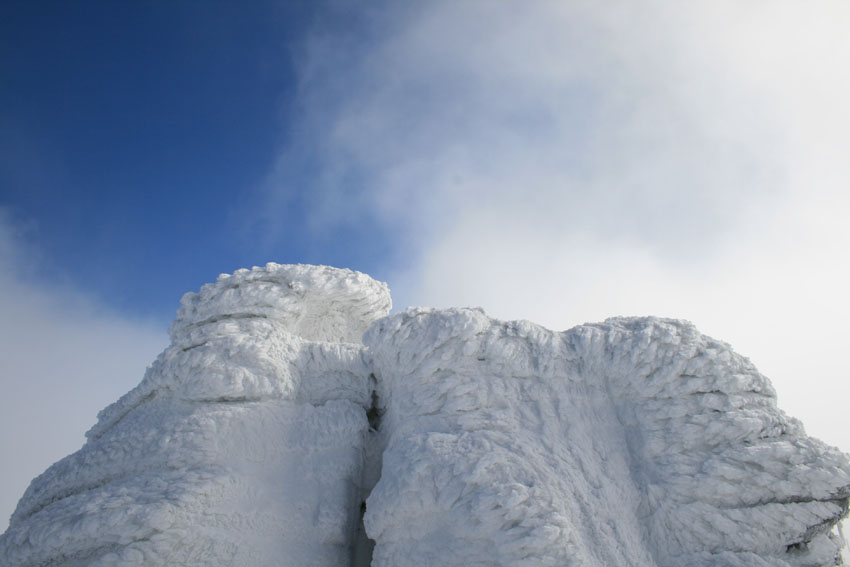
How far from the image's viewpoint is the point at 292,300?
469 centimetres

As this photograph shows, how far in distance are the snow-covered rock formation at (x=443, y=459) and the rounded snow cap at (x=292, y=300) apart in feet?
0.19

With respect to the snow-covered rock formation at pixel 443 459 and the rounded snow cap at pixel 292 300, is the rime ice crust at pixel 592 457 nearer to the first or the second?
the snow-covered rock formation at pixel 443 459

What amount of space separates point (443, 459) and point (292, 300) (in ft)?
7.09

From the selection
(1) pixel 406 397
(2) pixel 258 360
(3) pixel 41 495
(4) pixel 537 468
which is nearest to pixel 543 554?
(4) pixel 537 468

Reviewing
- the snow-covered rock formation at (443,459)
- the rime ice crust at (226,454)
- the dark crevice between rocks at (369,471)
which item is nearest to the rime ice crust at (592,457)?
the snow-covered rock formation at (443,459)

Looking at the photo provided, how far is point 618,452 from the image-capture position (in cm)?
359

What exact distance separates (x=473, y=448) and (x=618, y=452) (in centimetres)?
108

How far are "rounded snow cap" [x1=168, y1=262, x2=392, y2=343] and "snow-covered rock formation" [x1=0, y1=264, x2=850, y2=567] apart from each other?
0.06 m

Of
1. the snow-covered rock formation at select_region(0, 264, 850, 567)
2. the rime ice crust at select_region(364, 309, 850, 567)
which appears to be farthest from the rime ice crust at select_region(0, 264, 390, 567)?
the rime ice crust at select_region(364, 309, 850, 567)

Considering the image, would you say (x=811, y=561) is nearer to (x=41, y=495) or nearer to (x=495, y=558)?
(x=495, y=558)

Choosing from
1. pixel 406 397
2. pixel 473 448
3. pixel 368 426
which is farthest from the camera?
pixel 368 426

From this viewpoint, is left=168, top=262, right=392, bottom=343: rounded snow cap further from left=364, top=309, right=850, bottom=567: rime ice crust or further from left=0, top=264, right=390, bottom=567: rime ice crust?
left=364, top=309, right=850, bottom=567: rime ice crust

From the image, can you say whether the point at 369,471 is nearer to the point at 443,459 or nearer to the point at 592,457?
the point at 443,459

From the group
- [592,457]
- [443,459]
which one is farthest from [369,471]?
[592,457]
